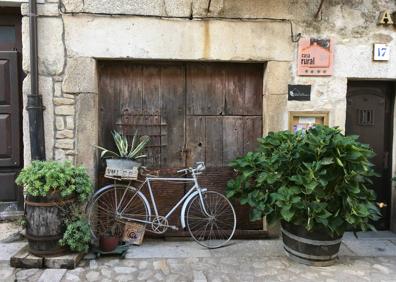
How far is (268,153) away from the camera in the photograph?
4176 mm

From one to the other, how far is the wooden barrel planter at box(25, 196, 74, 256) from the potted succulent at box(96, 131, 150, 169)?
0.73m

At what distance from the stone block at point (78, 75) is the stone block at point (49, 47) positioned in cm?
12

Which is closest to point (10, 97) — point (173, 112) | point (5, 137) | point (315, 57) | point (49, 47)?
point (5, 137)

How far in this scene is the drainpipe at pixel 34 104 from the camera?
4.17 meters

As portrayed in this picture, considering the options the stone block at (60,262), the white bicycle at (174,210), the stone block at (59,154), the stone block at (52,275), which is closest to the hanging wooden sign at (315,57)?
the white bicycle at (174,210)

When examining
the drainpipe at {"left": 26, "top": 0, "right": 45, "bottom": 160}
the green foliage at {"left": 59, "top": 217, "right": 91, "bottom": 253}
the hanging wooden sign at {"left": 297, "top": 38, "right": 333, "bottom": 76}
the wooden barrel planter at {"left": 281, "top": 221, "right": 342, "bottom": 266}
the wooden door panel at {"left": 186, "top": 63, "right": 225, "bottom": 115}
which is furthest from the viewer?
the wooden door panel at {"left": 186, "top": 63, "right": 225, "bottom": 115}

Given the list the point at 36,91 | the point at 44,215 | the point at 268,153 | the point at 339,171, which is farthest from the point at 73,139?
the point at 339,171

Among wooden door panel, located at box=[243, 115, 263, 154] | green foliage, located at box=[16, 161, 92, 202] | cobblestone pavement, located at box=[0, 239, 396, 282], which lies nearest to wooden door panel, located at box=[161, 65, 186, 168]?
wooden door panel, located at box=[243, 115, 263, 154]

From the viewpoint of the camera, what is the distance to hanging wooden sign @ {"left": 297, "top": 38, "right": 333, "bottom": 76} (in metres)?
4.60

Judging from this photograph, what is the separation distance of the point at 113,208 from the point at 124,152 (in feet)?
2.35

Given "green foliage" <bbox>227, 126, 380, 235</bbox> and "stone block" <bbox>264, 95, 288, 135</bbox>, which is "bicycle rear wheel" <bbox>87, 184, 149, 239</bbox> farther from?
"stone block" <bbox>264, 95, 288, 135</bbox>

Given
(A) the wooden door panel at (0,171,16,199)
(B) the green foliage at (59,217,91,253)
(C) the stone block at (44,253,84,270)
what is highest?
(A) the wooden door panel at (0,171,16,199)

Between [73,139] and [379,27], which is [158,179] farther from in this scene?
[379,27]

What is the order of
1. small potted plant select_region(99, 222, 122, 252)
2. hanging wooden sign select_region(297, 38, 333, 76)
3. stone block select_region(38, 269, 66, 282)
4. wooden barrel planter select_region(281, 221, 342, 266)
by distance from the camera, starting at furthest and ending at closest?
hanging wooden sign select_region(297, 38, 333, 76)
small potted plant select_region(99, 222, 122, 252)
wooden barrel planter select_region(281, 221, 342, 266)
stone block select_region(38, 269, 66, 282)
